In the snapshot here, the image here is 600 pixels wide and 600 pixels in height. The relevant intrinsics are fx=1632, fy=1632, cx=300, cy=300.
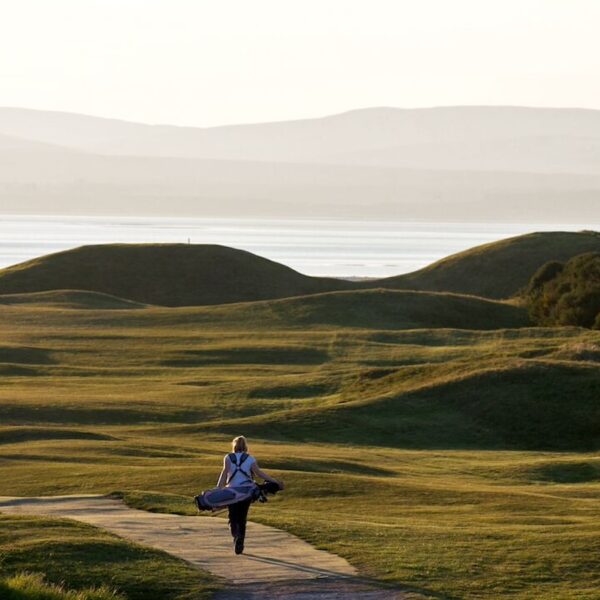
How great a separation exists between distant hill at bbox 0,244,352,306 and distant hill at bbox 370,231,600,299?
375 inches

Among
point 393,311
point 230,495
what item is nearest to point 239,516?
point 230,495

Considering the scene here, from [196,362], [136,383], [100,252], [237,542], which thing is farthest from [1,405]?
[100,252]

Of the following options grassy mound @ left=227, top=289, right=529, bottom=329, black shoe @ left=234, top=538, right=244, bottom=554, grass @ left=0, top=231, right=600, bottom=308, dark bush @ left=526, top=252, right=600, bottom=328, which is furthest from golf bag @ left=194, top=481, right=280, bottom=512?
grass @ left=0, top=231, right=600, bottom=308

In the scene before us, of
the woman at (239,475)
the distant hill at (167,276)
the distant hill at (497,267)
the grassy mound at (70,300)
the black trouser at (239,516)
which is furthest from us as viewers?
the distant hill at (497,267)

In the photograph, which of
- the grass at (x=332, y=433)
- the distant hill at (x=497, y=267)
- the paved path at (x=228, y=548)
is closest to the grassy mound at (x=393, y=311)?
the grass at (x=332, y=433)

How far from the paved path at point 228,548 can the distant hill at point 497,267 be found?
109042 millimetres

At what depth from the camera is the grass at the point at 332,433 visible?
1014 inches

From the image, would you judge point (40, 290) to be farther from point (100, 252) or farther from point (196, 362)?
point (196, 362)

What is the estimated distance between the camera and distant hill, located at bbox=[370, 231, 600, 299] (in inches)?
5620

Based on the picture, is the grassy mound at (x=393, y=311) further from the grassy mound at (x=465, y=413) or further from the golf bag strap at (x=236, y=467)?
the golf bag strap at (x=236, y=467)

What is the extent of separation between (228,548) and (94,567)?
272 centimetres

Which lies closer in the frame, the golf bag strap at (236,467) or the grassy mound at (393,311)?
the golf bag strap at (236,467)

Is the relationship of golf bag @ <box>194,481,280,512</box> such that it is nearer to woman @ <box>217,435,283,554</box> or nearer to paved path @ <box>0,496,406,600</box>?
woman @ <box>217,435,283,554</box>

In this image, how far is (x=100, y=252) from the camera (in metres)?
144
